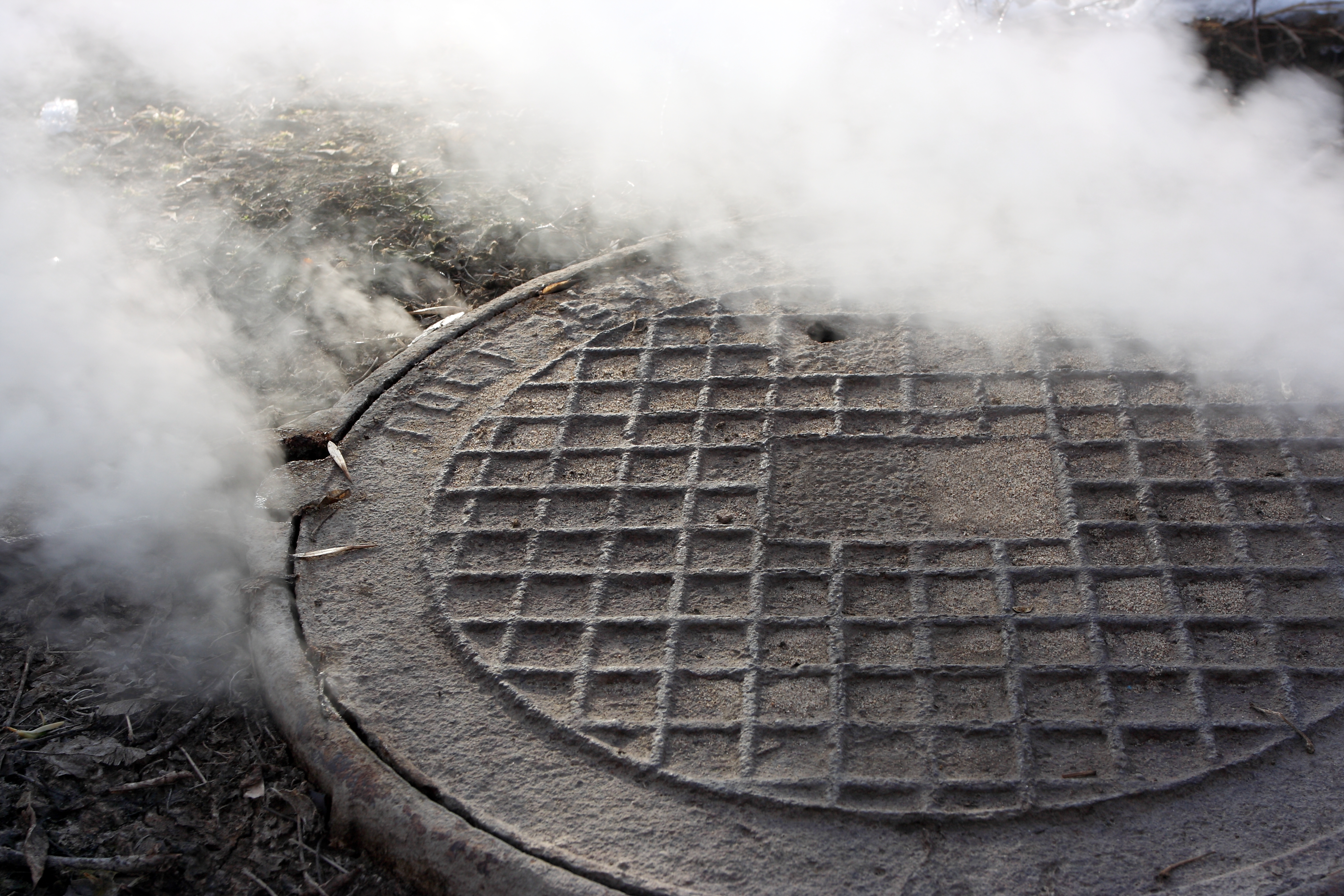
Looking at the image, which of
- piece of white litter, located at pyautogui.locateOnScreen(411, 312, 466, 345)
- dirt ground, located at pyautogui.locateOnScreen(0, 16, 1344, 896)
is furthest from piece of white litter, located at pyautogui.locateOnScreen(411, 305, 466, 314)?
piece of white litter, located at pyautogui.locateOnScreen(411, 312, 466, 345)

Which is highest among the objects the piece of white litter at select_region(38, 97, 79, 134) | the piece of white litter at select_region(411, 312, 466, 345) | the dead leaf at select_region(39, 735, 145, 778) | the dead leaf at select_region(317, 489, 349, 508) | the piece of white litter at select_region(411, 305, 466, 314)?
the piece of white litter at select_region(38, 97, 79, 134)

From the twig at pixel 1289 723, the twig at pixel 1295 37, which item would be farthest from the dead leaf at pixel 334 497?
the twig at pixel 1295 37

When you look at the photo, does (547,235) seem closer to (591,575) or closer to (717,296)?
(717,296)

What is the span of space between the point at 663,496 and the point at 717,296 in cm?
77

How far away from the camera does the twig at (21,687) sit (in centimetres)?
194

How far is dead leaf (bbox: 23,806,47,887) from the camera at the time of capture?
166 cm

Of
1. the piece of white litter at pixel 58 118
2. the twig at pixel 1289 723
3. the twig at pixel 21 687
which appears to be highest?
the piece of white litter at pixel 58 118

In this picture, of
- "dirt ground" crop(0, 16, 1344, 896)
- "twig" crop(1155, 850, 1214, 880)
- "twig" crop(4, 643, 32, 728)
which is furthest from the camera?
"twig" crop(4, 643, 32, 728)

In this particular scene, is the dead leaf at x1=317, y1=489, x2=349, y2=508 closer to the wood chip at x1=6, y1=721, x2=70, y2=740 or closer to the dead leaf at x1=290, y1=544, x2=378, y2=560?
the dead leaf at x1=290, y1=544, x2=378, y2=560

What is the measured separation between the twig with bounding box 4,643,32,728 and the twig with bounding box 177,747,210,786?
0.36 m

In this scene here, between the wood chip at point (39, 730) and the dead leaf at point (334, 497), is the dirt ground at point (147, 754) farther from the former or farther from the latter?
the dead leaf at point (334, 497)

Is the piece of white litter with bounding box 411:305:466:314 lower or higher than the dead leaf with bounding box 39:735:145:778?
higher

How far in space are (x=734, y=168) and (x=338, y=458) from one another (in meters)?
1.92

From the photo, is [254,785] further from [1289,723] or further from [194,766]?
[1289,723]
